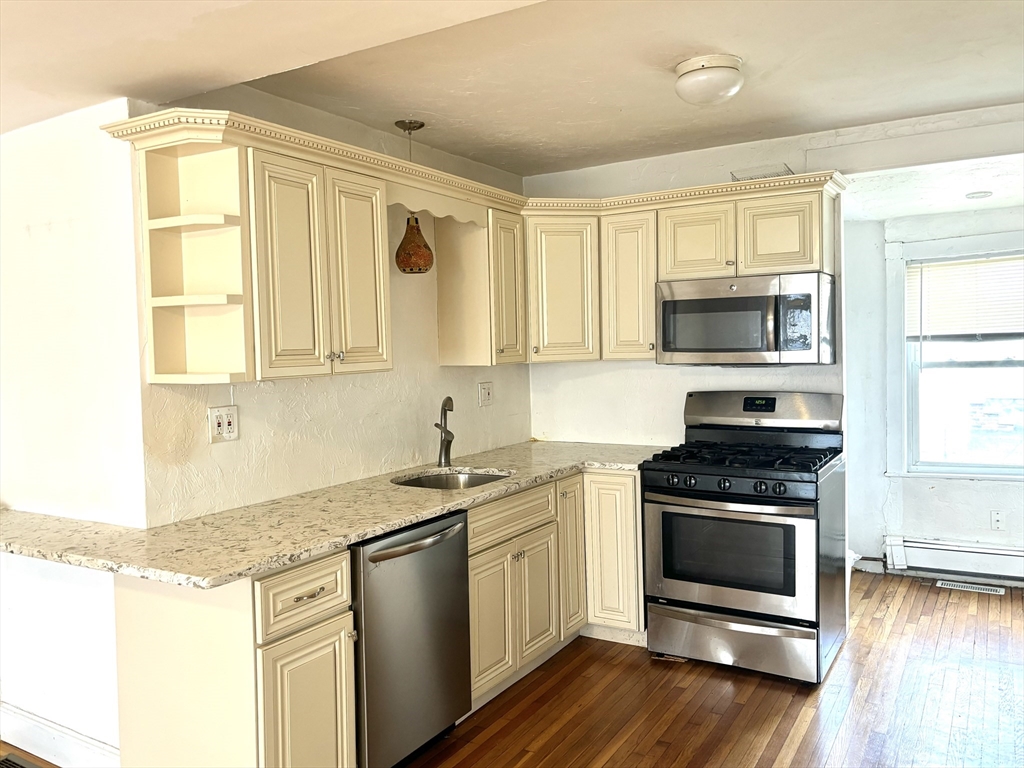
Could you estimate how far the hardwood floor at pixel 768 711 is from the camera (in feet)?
9.04

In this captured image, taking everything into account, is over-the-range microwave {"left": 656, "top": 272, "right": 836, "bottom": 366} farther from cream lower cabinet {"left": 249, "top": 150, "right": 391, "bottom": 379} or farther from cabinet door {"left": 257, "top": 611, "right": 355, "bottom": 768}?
cabinet door {"left": 257, "top": 611, "right": 355, "bottom": 768}

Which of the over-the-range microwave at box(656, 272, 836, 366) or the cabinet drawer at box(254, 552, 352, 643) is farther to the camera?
the over-the-range microwave at box(656, 272, 836, 366)

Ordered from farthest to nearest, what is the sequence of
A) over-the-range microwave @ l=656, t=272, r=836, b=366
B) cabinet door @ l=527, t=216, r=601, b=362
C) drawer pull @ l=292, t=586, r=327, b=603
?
cabinet door @ l=527, t=216, r=601, b=362 → over-the-range microwave @ l=656, t=272, r=836, b=366 → drawer pull @ l=292, t=586, r=327, b=603

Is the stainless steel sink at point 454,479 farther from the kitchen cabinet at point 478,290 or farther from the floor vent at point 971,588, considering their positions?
the floor vent at point 971,588

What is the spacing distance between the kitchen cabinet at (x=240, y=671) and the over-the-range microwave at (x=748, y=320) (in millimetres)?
2080

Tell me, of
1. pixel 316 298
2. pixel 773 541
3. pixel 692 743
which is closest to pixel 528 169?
pixel 316 298

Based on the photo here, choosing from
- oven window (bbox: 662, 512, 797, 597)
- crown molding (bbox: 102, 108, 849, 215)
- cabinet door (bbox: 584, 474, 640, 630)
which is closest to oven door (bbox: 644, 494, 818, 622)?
oven window (bbox: 662, 512, 797, 597)

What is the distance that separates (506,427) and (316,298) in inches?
74.1

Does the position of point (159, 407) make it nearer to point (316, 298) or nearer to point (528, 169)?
point (316, 298)

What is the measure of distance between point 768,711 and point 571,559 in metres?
1.06

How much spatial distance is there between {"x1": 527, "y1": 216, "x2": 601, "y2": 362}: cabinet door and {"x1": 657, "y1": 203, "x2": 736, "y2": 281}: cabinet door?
1.23 ft

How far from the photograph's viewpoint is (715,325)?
3684mm

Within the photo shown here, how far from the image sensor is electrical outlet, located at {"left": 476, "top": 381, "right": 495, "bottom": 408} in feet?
13.6

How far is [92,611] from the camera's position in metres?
2.65
